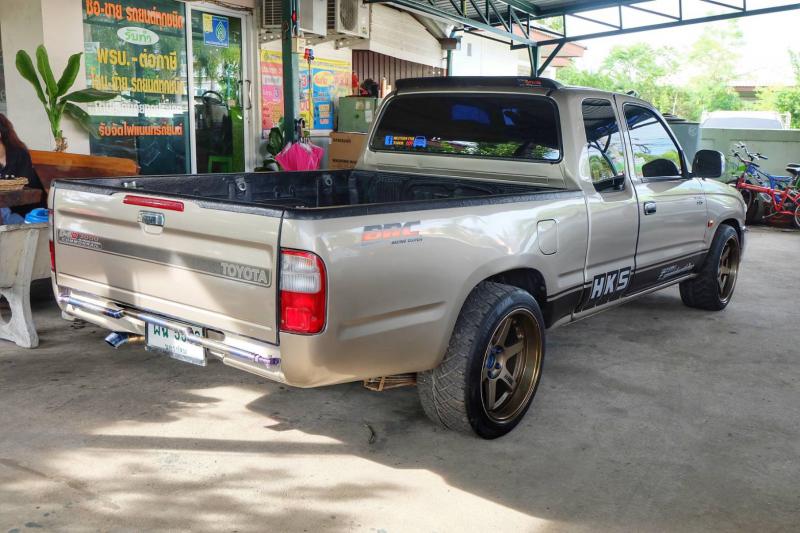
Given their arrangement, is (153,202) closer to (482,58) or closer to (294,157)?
(294,157)

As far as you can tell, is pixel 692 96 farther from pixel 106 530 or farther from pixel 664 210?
pixel 106 530

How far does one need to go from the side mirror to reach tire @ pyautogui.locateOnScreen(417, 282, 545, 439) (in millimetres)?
2280

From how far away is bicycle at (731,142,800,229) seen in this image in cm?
1236

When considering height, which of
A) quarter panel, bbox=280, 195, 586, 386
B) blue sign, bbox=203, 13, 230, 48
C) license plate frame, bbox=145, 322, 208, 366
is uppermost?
blue sign, bbox=203, 13, 230, 48

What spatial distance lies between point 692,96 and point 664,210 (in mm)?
54236

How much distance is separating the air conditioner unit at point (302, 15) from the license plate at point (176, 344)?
7620 mm

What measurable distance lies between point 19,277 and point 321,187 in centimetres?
208

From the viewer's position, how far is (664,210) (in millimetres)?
5078

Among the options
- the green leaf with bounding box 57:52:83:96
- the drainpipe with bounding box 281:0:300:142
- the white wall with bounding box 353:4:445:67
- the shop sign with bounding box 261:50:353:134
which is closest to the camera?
the green leaf with bounding box 57:52:83:96

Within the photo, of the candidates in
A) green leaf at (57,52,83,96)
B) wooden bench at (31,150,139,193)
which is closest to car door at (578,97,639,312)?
wooden bench at (31,150,139,193)

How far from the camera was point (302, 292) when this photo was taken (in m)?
2.83

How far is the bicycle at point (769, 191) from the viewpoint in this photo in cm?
1236

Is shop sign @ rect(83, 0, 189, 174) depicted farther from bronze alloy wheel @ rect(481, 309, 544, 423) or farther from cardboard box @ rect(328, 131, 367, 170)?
bronze alloy wheel @ rect(481, 309, 544, 423)

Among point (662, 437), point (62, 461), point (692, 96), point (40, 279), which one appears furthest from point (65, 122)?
→ point (692, 96)
